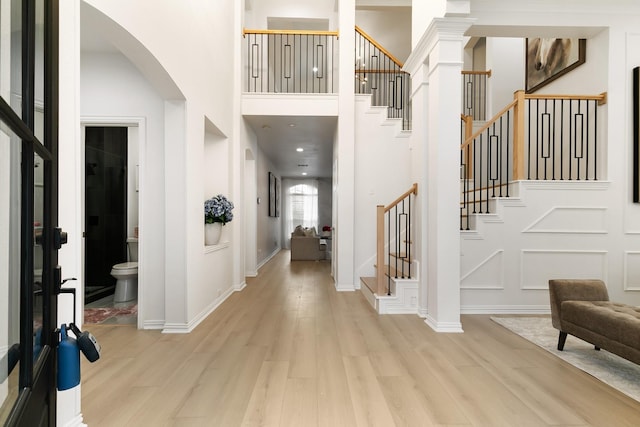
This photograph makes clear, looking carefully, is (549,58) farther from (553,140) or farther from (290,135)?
(290,135)

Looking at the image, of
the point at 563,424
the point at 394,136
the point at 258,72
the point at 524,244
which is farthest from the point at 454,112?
the point at 258,72

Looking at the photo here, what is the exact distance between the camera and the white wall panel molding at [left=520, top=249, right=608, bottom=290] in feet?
12.6

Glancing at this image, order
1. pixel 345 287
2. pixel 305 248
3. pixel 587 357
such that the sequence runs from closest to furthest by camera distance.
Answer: pixel 587 357 → pixel 345 287 → pixel 305 248

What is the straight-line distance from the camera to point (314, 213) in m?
13.4

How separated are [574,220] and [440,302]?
6.71 feet

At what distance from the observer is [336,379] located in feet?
7.45

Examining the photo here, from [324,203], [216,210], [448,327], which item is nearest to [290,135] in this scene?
[216,210]

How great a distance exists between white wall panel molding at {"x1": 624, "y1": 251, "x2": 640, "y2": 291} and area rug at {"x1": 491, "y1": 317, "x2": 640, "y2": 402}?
118 cm

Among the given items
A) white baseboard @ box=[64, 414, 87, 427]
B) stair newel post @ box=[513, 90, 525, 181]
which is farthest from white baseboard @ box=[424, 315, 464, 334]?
white baseboard @ box=[64, 414, 87, 427]

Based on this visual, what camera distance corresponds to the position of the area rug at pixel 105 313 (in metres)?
3.65

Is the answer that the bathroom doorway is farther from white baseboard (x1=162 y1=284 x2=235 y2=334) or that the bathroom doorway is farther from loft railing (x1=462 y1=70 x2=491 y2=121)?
loft railing (x1=462 y1=70 x2=491 y2=121)

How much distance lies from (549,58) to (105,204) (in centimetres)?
721

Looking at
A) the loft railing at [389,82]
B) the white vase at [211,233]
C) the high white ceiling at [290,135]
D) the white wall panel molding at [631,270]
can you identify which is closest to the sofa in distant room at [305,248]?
the high white ceiling at [290,135]

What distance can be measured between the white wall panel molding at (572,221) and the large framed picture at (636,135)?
0.36 meters
